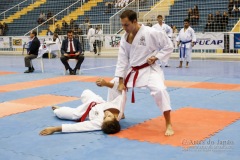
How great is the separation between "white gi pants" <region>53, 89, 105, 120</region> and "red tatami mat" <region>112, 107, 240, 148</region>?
2.47 ft

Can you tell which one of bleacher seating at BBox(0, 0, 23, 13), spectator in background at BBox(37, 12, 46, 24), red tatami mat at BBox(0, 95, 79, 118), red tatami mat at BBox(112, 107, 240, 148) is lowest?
red tatami mat at BBox(112, 107, 240, 148)

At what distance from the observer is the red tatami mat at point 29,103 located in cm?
647

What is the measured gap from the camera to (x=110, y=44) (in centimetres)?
1894

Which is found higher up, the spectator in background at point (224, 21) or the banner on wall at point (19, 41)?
the spectator in background at point (224, 21)

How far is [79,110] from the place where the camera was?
18.0ft

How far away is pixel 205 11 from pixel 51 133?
1558 cm

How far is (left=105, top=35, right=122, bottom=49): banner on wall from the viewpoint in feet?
60.7

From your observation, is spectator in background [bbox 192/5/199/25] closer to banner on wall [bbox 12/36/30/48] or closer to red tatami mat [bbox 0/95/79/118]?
banner on wall [bbox 12/36/30/48]

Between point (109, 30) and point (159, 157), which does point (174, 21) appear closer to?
point (109, 30)

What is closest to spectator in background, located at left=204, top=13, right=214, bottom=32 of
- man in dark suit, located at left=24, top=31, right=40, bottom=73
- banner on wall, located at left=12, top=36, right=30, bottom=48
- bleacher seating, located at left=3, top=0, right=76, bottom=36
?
man in dark suit, located at left=24, top=31, right=40, bottom=73

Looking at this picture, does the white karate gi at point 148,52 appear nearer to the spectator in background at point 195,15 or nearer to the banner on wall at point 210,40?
the banner on wall at point 210,40

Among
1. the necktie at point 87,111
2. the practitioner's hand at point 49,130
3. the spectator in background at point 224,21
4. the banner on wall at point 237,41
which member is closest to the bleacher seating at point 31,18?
the spectator in background at point 224,21

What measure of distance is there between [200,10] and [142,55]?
49.2ft

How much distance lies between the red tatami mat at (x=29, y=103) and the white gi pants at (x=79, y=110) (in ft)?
3.57
